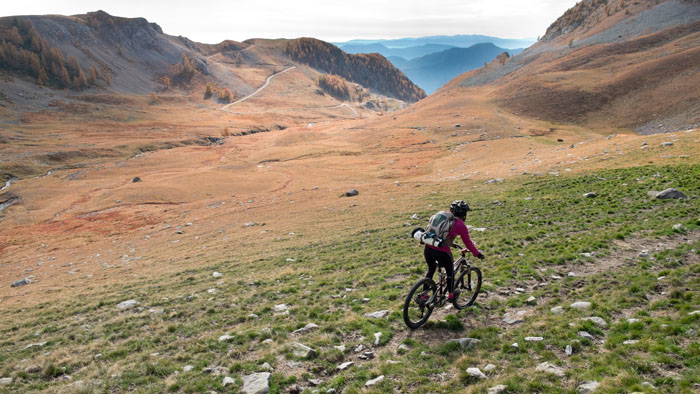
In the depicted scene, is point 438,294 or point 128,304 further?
point 128,304

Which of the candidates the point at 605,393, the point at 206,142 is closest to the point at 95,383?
the point at 605,393

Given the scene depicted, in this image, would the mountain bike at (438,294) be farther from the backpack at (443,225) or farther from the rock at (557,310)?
the rock at (557,310)

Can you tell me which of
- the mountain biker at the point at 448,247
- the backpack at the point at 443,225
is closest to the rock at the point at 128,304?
the mountain biker at the point at 448,247

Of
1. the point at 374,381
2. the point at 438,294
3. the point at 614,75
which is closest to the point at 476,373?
the point at 374,381

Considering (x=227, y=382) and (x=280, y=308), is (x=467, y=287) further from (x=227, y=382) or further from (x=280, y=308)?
(x=227, y=382)

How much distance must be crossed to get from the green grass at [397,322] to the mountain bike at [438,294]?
451mm

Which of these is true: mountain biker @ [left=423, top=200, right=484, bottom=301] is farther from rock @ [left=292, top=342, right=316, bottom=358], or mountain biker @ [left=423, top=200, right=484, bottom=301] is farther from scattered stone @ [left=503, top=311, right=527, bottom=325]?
rock @ [left=292, top=342, right=316, bottom=358]

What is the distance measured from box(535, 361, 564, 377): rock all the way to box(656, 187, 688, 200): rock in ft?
63.0

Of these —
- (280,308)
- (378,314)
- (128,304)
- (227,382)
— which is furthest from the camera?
(128,304)

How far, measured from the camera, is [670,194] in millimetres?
21000

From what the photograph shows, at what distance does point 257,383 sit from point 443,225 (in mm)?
6660

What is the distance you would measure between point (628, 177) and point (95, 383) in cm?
3391

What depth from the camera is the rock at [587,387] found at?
285 inches

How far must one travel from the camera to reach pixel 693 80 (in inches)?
2734
